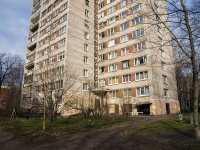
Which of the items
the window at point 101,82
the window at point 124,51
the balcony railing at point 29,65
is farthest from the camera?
the balcony railing at point 29,65

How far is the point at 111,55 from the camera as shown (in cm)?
3862

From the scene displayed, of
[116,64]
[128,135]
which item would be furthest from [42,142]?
[116,64]

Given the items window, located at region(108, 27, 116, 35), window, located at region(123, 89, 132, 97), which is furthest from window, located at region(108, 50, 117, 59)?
window, located at region(123, 89, 132, 97)

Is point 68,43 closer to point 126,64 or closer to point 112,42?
point 112,42

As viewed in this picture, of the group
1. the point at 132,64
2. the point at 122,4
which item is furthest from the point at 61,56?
the point at 122,4

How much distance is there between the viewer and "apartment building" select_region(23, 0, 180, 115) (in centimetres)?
3172

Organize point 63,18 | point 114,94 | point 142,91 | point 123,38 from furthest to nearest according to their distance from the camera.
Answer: point 63,18 < point 123,38 < point 114,94 < point 142,91

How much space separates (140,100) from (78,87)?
39.4 ft

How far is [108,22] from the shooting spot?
41.2 m

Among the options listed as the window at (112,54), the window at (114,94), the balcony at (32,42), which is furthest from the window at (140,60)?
the balcony at (32,42)

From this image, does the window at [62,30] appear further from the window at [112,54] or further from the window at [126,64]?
the window at [126,64]

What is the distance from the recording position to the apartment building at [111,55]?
3172 centimetres

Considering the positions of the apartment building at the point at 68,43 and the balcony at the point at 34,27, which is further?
the balcony at the point at 34,27

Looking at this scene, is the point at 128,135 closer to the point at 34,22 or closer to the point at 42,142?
the point at 42,142
